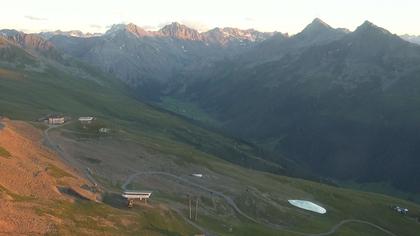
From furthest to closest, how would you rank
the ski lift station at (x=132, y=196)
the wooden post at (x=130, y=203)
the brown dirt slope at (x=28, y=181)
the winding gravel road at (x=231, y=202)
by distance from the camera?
the winding gravel road at (x=231, y=202), the ski lift station at (x=132, y=196), the wooden post at (x=130, y=203), the brown dirt slope at (x=28, y=181)

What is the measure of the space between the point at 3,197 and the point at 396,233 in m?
131

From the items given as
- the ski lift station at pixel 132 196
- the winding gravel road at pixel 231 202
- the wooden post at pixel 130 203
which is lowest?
the winding gravel road at pixel 231 202

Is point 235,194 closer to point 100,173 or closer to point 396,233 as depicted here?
point 100,173

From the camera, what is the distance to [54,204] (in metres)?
112

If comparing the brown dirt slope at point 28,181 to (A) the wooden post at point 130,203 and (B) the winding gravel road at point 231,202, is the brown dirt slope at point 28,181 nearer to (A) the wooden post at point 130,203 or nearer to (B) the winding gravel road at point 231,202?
(A) the wooden post at point 130,203

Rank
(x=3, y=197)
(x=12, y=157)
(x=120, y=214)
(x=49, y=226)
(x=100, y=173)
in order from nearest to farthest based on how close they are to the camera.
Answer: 1. (x=49, y=226)
2. (x=3, y=197)
3. (x=120, y=214)
4. (x=12, y=157)
5. (x=100, y=173)

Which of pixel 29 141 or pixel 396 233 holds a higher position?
pixel 29 141

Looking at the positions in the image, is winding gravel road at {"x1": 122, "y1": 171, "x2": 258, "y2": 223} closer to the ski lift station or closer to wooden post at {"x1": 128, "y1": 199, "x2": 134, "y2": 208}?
the ski lift station

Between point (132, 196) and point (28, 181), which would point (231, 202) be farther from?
point (28, 181)

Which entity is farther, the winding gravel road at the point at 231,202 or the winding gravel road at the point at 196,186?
the winding gravel road at the point at 196,186

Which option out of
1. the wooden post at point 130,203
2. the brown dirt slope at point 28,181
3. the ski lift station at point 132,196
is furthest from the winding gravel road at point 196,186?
the wooden post at point 130,203

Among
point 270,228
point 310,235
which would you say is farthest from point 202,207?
point 310,235

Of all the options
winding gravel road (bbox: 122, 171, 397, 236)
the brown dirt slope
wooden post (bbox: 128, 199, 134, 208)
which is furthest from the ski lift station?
winding gravel road (bbox: 122, 171, 397, 236)

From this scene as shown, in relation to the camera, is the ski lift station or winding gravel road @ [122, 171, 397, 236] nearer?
the ski lift station
